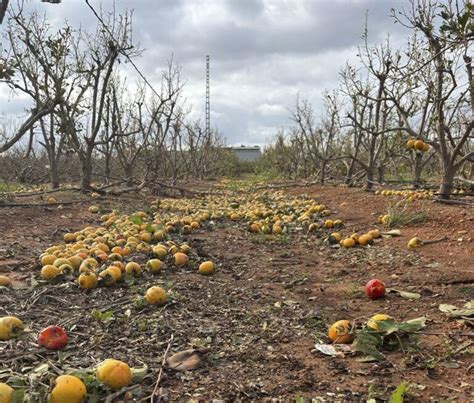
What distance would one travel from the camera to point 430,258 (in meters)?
5.37

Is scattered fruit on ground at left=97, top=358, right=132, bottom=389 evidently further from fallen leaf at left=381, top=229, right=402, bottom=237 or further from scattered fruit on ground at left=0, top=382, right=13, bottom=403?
fallen leaf at left=381, top=229, right=402, bottom=237

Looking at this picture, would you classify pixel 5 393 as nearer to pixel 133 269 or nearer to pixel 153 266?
pixel 133 269

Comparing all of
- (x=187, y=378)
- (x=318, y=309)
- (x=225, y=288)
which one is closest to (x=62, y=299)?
(x=225, y=288)

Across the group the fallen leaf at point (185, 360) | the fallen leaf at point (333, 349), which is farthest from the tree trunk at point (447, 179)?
the fallen leaf at point (185, 360)

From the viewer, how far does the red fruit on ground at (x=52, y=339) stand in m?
2.78

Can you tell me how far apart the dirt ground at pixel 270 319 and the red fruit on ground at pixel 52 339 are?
1.8 inches

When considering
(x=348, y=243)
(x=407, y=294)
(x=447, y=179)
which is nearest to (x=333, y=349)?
(x=407, y=294)

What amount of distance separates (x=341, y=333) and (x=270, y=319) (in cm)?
66

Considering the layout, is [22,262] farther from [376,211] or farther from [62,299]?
[376,211]

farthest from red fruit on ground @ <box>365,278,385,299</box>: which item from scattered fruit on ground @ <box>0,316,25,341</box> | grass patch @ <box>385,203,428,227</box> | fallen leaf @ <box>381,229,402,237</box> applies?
grass patch @ <box>385,203,428,227</box>

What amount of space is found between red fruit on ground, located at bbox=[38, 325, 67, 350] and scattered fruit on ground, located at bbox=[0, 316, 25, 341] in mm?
210

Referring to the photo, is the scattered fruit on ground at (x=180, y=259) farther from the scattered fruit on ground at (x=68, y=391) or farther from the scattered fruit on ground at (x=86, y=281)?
the scattered fruit on ground at (x=68, y=391)

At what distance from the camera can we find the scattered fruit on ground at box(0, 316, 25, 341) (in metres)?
2.87

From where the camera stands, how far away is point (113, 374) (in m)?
2.25
